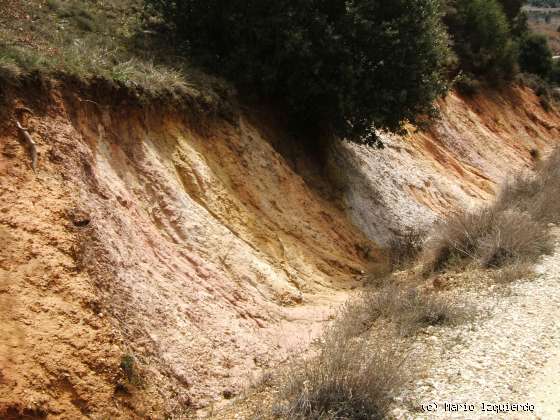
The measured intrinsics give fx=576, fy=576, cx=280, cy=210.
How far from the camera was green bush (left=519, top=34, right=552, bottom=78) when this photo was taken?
34594 mm

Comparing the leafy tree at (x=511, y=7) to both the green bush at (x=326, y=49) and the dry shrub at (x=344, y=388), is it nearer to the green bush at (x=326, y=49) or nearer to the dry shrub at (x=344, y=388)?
the green bush at (x=326, y=49)

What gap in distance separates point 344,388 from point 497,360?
1.85m

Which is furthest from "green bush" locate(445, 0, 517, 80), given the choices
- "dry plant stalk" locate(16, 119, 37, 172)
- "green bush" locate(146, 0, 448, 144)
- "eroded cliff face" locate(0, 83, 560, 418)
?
"dry plant stalk" locate(16, 119, 37, 172)

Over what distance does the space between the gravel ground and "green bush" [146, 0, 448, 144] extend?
489 cm

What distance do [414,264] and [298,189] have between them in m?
2.45

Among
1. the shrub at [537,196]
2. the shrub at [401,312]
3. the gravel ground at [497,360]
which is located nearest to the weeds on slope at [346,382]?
the gravel ground at [497,360]

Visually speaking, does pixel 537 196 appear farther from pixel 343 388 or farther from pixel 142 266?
pixel 142 266

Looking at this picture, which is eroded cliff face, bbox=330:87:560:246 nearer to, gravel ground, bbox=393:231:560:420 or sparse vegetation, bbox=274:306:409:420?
gravel ground, bbox=393:231:560:420

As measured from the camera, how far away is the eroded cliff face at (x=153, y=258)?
16.0ft

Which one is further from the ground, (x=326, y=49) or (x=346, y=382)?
(x=326, y=49)

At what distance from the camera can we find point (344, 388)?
4.84 m

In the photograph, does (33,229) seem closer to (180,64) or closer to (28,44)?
(28,44)

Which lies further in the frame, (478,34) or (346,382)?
(478,34)

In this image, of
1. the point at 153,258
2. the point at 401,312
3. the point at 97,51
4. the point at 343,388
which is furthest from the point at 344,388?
the point at 97,51
